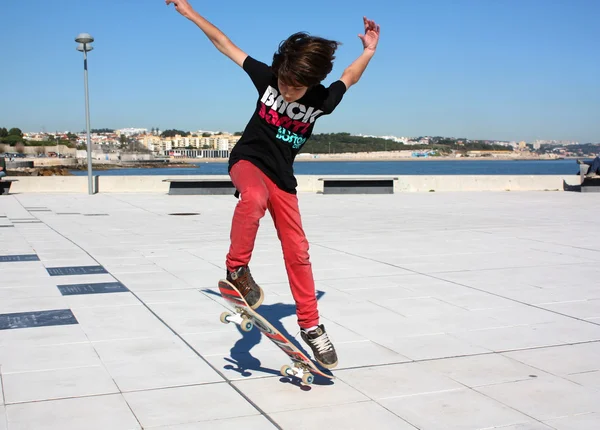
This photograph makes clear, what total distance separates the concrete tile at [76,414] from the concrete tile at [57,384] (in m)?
0.10

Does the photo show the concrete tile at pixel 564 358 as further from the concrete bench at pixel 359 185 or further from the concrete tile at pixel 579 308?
the concrete bench at pixel 359 185

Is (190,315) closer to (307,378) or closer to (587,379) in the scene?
(307,378)

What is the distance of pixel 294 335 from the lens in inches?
201

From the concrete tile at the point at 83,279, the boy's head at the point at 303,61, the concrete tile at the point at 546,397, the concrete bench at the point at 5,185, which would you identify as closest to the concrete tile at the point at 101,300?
the concrete tile at the point at 83,279

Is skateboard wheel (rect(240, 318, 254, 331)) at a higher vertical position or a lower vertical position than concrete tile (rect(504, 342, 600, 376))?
higher

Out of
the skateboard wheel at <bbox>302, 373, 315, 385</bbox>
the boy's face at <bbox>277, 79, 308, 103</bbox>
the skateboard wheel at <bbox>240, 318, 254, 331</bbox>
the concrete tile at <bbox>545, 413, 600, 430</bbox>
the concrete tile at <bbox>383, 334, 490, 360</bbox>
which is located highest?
the boy's face at <bbox>277, 79, 308, 103</bbox>

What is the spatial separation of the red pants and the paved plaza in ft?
1.86

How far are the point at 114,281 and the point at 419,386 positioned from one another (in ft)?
13.9

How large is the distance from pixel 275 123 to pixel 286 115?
0.08 meters

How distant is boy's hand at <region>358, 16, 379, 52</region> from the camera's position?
4207 mm

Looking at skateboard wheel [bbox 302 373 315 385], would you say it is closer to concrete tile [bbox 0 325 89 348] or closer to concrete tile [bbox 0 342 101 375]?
concrete tile [bbox 0 342 101 375]

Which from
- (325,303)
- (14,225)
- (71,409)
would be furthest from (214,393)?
(14,225)

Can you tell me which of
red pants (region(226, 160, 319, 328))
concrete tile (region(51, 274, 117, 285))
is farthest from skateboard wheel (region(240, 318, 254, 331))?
concrete tile (region(51, 274, 117, 285))

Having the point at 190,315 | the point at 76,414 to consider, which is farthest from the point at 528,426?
the point at 190,315
